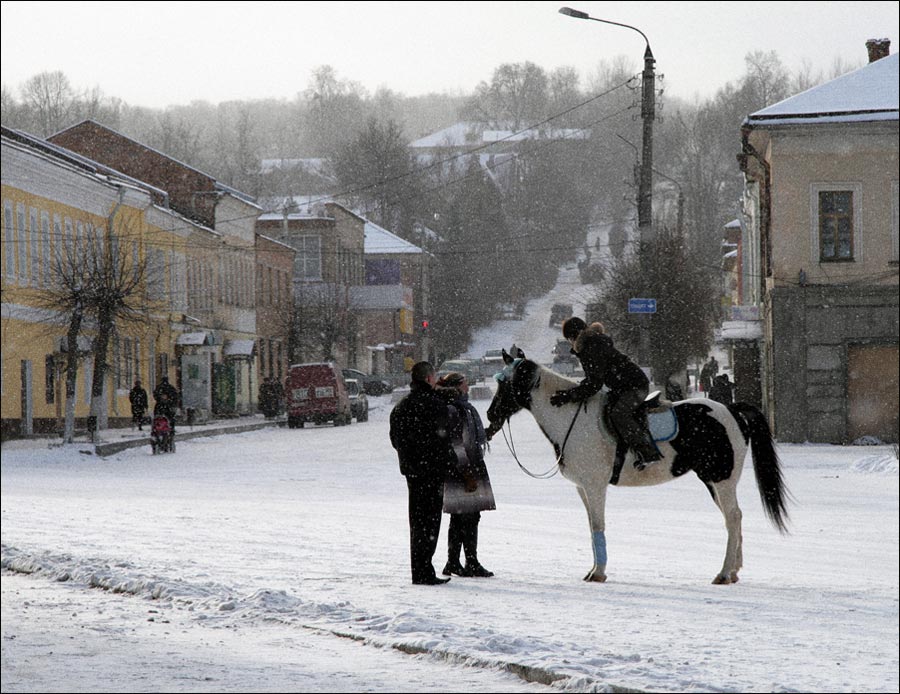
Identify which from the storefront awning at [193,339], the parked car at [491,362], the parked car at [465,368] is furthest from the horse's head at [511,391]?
the storefront awning at [193,339]

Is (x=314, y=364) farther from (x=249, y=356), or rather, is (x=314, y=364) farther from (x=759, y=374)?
(x=759, y=374)

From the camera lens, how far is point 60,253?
177 inches

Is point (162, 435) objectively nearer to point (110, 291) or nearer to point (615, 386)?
point (110, 291)

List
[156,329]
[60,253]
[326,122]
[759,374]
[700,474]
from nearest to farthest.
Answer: [60,253], [156,329], [326,122], [759,374], [700,474]

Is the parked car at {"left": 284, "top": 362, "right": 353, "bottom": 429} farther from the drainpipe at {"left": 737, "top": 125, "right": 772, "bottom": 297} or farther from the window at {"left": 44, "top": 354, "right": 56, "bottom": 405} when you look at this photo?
the window at {"left": 44, "top": 354, "right": 56, "bottom": 405}

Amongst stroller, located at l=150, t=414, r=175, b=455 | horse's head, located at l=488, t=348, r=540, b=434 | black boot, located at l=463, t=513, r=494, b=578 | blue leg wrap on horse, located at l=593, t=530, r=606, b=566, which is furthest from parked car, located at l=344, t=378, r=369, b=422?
black boot, located at l=463, t=513, r=494, b=578

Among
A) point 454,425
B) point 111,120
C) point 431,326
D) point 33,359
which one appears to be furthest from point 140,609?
point 33,359

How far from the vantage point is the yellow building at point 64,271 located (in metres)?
3.74

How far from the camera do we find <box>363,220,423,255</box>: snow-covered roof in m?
6.14

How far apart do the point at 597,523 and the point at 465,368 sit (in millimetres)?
3078

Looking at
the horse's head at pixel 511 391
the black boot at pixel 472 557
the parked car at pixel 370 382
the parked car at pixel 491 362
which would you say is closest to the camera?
the parked car at pixel 491 362

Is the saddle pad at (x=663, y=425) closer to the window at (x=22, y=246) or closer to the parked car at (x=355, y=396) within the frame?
the parked car at (x=355, y=396)

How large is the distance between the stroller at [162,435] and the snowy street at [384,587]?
0.10 meters

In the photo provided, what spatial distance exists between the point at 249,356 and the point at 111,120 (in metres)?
1.43
